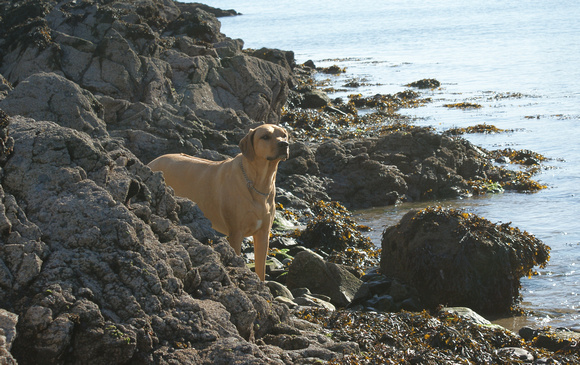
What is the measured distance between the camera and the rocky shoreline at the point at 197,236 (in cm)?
369

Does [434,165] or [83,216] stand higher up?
[83,216]

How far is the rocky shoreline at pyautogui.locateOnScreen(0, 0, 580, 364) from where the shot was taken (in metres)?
3.69

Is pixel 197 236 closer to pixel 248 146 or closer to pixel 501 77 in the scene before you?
pixel 248 146

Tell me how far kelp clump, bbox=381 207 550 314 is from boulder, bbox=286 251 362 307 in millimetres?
933

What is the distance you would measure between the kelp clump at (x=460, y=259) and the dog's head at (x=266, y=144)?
2661 mm

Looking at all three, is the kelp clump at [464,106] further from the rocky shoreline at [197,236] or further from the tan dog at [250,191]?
the tan dog at [250,191]

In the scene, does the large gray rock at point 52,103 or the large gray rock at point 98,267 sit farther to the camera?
the large gray rock at point 52,103

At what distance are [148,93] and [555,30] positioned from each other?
47.7 m

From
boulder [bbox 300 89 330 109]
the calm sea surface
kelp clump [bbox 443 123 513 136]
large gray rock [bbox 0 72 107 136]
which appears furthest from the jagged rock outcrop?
boulder [bbox 300 89 330 109]

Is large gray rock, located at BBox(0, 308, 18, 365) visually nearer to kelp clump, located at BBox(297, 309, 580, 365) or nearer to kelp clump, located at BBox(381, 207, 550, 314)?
kelp clump, located at BBox(297, 309, 580, 365)

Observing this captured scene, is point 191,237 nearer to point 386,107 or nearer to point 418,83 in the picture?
point 386,107

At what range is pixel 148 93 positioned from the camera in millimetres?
15625

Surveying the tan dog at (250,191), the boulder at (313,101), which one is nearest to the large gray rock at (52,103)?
the tan dog at (250,191)

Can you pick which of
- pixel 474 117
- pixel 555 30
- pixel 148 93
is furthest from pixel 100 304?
pixel 555 30
